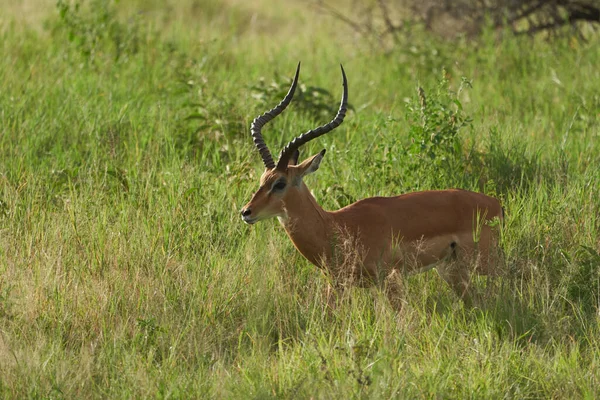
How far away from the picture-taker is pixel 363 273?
4875mm

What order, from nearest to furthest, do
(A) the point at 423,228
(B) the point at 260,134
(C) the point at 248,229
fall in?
1. (A) the point at 423,228
2. (B) the point at 260,134
3. (C) the point at 248,229

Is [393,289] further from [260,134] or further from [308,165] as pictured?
[260,134]

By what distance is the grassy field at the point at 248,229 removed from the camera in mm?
3984

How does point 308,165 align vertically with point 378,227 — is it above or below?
above

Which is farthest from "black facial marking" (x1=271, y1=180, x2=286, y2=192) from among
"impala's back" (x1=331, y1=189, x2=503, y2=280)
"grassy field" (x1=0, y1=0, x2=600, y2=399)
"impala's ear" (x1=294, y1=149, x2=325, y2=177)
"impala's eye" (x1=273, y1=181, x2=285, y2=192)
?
"grassy field" (x1=0, y1=0, x2=600, y2=399)

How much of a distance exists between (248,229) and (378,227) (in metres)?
0.96

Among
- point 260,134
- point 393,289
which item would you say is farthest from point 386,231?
point 260,134

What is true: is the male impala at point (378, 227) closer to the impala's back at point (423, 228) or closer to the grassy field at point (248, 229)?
the impala's back at point (423, 228)

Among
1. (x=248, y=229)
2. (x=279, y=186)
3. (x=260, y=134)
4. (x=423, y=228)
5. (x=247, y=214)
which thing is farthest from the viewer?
(x=248, y=229)

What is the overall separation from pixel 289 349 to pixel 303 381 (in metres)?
0.60

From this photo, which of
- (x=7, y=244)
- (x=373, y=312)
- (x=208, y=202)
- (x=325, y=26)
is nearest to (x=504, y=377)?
(x=373, y=312)

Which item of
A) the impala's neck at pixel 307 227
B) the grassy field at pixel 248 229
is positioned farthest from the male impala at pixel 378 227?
the grassy field at pixel 248 229

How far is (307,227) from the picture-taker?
16.0 ft

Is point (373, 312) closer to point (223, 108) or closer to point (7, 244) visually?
point (7, 244)
